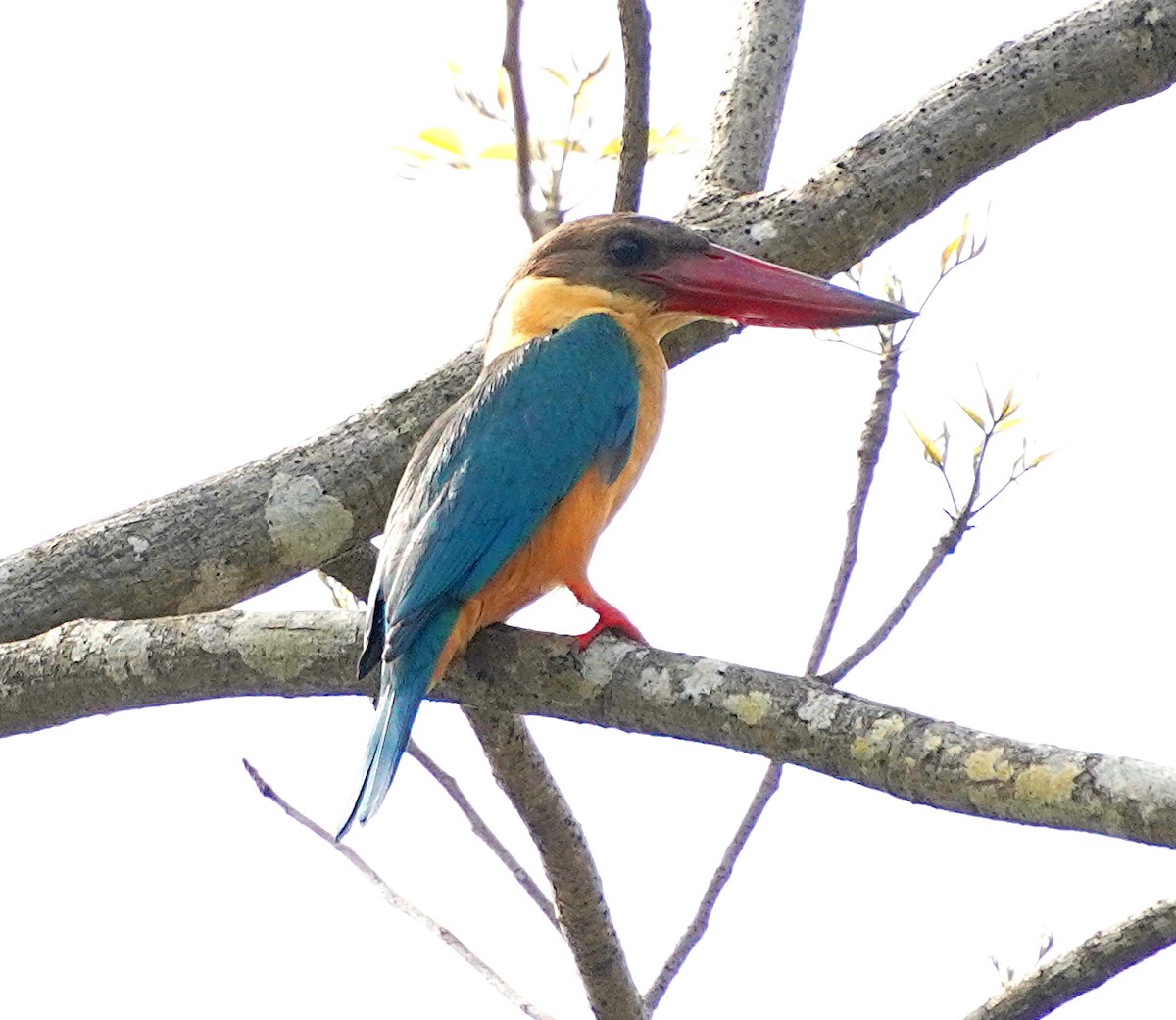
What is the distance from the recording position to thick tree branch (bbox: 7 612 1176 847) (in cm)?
191

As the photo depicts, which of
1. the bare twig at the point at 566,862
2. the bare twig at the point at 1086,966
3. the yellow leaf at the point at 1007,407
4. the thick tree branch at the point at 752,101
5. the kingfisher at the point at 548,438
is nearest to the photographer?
the bare twig at the point at 1086,966

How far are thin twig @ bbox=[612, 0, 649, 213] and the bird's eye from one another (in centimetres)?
33

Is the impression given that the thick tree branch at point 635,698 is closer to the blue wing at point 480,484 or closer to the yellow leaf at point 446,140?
the blue wing at point 480,484

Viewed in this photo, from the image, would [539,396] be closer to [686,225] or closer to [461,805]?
[686,225]

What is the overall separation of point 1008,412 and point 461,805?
5.08 feet

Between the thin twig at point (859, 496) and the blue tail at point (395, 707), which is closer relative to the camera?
the blue tail at point (395, 707)

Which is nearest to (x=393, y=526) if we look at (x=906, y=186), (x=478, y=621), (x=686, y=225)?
(x=478, y=621)

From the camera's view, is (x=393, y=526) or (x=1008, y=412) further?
(x=1008, y=412)

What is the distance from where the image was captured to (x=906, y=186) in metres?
3.50

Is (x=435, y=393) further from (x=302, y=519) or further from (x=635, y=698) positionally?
(x=635, y=698)

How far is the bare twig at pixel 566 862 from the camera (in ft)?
11.2

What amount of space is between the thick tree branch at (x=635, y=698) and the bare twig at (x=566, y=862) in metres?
0.37

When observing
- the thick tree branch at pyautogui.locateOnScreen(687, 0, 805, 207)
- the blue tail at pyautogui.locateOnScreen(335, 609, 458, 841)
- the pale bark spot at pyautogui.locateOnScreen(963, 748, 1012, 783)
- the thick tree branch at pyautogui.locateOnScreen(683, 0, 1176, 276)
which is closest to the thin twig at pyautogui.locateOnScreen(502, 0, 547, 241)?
the thick tree branch at pyautogui.locateOnScreen(687, 0, 805, 207)

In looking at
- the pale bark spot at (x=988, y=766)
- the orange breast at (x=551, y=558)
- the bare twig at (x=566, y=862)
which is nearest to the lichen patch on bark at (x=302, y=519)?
the orange breast at (x=551, y=558)
